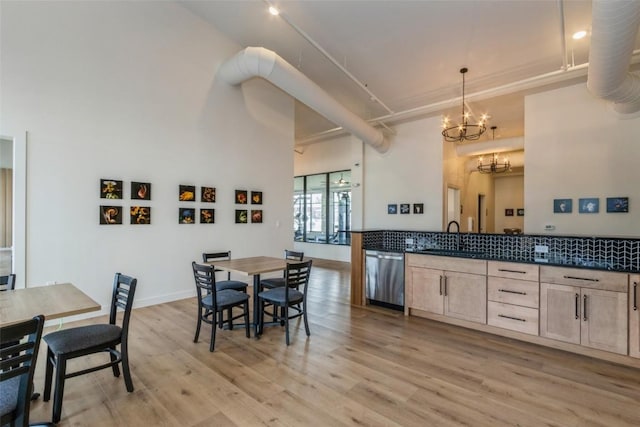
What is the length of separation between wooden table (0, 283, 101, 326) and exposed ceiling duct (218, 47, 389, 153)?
371 centimetres

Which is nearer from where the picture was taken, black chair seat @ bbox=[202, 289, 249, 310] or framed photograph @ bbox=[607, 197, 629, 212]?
black chair seat @ bbox=[202, 289, 249, 310]

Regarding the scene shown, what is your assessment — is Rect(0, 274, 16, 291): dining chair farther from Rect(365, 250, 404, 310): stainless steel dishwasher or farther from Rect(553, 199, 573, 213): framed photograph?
Rect(553, 199, 573, 213): framed photograph

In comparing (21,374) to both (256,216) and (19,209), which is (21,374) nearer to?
(19,209)

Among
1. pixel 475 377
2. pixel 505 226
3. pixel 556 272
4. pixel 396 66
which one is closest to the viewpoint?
pixel 475 377

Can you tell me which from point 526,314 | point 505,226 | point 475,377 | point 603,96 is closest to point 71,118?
point 475,377

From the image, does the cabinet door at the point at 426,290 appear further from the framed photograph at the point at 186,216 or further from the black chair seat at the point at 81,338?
the framed photograph at the point at 186,216

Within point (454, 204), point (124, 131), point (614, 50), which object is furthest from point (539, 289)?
point (124, 131)

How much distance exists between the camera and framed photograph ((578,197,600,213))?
529 centimetres

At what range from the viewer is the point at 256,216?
601cm

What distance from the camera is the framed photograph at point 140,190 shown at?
441 cm

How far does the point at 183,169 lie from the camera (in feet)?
16.2

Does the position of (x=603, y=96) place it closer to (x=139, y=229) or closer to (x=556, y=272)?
(x=556, y=272)

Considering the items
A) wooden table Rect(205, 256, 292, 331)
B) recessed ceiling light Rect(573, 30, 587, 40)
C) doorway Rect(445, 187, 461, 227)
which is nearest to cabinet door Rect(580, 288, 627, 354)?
wooden table Rect(205, 256, 292, 331)

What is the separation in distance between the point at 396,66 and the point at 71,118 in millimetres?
5096
